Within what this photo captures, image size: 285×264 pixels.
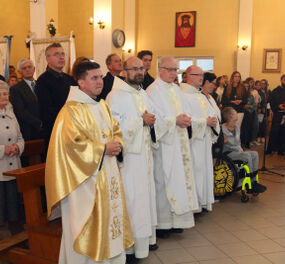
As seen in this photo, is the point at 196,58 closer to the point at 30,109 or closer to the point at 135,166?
the point at 30,109

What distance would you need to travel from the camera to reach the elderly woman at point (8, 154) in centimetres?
A: 402

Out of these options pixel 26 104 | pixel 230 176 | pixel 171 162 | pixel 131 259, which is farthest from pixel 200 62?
pixel 131 259

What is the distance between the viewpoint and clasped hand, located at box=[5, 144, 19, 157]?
394 centimetres

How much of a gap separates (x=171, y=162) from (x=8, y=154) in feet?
5.88

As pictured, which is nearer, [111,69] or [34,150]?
[34,150]

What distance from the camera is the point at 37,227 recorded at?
3348mm

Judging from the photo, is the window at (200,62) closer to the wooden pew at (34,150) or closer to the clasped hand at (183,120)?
the clasped hand at (183,120)

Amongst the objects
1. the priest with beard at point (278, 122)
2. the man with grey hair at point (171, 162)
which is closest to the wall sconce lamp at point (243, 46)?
the priest with beard at point (278, 122)

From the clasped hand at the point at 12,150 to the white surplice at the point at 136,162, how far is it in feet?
3.81

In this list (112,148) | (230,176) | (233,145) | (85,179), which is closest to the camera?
(85,179)

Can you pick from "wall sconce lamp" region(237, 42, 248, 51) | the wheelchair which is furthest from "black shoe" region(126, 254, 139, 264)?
"wall sconce lamp" region(237, 42, 248, 51)

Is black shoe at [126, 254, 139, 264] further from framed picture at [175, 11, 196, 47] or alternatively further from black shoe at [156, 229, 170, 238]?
framed picture at [175, 11, 196, 47]

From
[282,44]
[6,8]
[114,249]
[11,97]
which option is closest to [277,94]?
[282,44]

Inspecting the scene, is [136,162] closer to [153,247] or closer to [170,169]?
[170,169]
